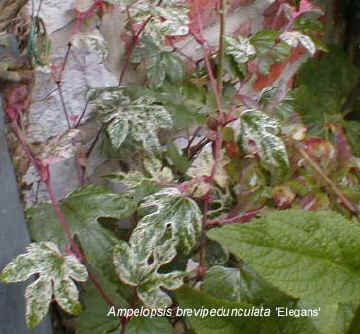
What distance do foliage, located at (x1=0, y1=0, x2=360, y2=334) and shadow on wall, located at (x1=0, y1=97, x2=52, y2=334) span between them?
21 mm

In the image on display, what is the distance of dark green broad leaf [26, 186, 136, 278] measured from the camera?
64 cm

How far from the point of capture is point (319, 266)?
18.6 inches

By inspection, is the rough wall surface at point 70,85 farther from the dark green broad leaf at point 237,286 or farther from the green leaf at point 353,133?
the green leaf at point 353,133

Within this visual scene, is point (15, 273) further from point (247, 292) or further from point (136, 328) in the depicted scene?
point (247, 292)

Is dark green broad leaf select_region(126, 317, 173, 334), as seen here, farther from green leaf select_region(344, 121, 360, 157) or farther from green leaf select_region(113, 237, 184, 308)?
green leaf select_region(344, 121, 360, 157)

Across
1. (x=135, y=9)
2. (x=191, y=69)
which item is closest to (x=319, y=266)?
(x=135, y=9)

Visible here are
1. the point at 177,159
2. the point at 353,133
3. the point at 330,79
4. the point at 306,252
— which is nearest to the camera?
the point at 306,252

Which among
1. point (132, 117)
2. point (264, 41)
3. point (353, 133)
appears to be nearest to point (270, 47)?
point (264, 41)

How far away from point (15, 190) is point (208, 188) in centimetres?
22

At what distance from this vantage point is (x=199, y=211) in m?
0.64

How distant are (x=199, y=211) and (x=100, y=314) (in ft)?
0.57

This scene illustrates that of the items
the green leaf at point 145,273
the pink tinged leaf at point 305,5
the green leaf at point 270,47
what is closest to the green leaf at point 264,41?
the green leaf at point 270,47

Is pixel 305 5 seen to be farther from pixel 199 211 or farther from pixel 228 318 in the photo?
pixel 228 318

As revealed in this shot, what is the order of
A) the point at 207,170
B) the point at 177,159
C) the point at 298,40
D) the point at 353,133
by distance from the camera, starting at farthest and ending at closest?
the point at 353,133 < the point at 298,40 < the point at 177,159 < the point at 207,170
